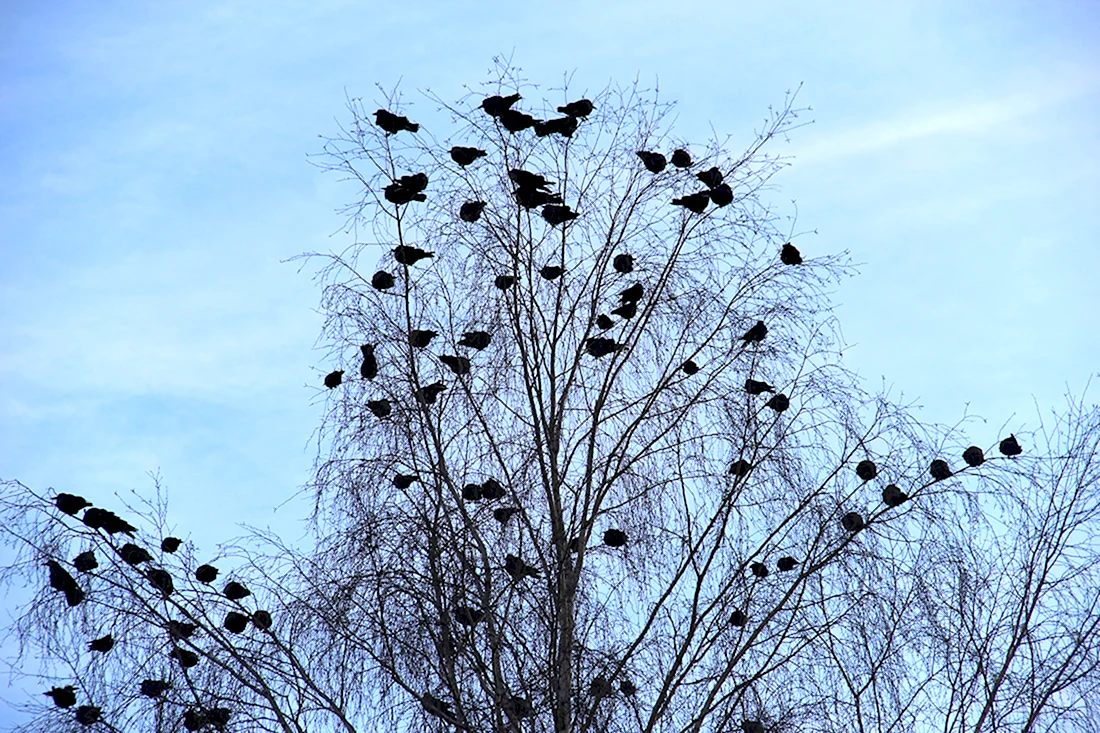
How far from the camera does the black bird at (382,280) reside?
702 cm

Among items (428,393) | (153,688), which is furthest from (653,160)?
(153,688)

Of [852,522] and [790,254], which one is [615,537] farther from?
[790,254]

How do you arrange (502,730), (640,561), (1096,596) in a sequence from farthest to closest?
1. (1096,596)
2. (640,561)
3. (502,730)

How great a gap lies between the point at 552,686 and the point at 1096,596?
3.12 meters

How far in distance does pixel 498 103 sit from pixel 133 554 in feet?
9.75

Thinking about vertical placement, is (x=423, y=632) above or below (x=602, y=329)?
below

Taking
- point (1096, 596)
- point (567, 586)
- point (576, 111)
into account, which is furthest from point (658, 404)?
point (1096, 596)

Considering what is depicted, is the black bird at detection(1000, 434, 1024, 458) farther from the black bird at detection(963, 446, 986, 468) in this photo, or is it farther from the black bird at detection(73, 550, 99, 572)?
the black bird at detection(73, 550, 99, 572)

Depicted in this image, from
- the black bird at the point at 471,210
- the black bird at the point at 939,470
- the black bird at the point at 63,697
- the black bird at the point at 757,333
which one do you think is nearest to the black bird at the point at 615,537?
the black bird at the point at 757,333

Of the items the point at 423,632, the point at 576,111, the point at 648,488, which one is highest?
the point at 576,111

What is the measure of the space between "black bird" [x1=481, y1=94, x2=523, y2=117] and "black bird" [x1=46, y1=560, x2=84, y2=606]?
3.21 meters

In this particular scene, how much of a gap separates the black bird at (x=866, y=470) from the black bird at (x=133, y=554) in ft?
11.8

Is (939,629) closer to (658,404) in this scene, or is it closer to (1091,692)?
(1091,692)

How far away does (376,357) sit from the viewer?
23.3 ft
